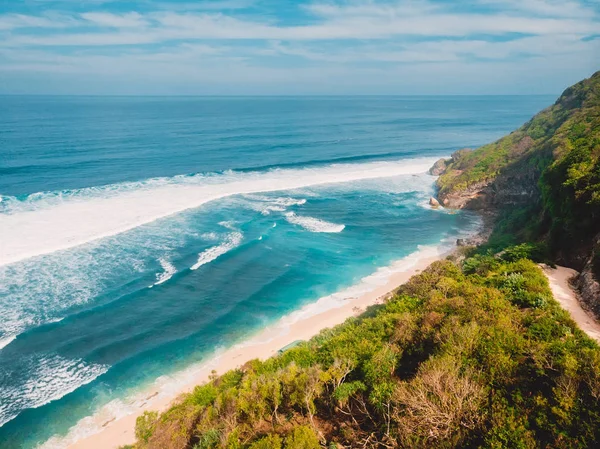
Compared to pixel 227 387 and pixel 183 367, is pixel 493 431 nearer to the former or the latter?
pixel 227 387

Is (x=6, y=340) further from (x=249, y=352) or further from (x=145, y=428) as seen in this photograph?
(x=249, y=352)

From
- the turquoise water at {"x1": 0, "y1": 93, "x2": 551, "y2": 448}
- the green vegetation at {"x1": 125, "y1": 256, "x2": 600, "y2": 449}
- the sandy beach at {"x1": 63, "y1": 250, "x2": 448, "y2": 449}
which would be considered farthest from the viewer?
the turquoise water at {"x1": 0, "y1": 93, "x2": 551, "y2": 448}

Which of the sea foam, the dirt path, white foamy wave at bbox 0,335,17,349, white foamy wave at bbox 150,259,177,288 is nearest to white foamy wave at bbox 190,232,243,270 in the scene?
white foamy wave at bbox 150,259,177,288

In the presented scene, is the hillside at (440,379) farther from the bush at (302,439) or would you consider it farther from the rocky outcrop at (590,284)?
the rocky outcrop at (590,284)

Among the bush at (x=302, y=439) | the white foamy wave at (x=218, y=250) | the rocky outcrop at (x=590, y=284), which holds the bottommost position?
the white foamy wave at (x=218, y=250)

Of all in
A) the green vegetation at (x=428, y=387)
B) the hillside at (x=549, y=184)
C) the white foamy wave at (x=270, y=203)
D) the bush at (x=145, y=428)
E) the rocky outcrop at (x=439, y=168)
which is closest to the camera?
the green vegetation at (x=428, y=387)

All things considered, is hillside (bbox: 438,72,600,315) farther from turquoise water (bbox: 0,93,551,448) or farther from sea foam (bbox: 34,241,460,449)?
sea foam (bbox: 34,241,460,449)

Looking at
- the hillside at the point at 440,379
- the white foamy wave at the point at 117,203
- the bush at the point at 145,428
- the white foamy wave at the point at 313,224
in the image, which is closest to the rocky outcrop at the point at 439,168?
the white foamy wave at the point at 117,203
